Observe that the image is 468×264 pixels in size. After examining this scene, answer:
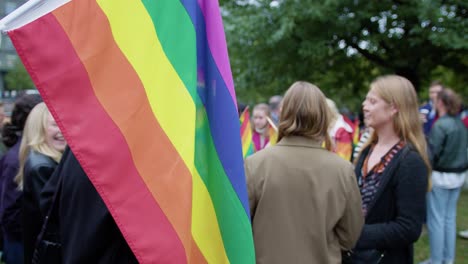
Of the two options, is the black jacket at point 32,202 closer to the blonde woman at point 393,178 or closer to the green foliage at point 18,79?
the blonde woman at point 393,178

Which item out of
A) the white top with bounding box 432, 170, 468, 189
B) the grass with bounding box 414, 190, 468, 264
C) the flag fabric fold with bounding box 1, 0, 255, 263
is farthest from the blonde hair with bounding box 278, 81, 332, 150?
the grass with bounding box 414, 190, 468, 264

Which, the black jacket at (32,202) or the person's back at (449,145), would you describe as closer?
the black jacket at (32,202)

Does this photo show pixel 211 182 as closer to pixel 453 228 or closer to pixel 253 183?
pixel 253 183

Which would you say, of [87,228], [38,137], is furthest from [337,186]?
[38,137]

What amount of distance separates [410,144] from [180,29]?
5.37 feet

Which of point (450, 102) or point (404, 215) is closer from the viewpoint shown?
point (404, 215)

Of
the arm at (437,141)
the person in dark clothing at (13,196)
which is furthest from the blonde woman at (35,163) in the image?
the arm at (437,141)

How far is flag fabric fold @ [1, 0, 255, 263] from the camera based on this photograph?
53.6 inches

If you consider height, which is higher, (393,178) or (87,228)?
(87,228)

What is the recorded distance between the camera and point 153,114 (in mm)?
1525

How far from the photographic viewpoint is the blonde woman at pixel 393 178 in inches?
99.0

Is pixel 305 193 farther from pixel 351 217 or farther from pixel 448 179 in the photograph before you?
pixel 448 179

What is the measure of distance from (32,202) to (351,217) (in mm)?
1733

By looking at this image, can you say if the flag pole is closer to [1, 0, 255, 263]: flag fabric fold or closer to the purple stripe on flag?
[1, 0, 255, 263]: flag fabric fold
